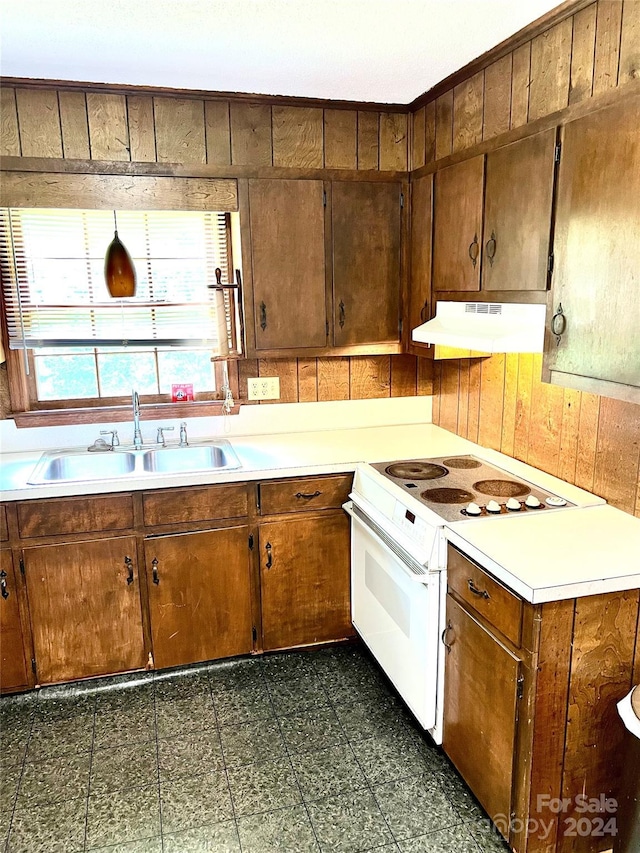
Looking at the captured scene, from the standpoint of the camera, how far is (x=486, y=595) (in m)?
1.77

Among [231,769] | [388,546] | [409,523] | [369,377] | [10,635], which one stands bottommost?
[231,769]

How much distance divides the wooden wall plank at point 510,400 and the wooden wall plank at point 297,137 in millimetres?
1227

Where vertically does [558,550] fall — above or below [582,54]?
below

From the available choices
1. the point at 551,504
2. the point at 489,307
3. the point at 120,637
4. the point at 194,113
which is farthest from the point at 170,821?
the point at 194,113

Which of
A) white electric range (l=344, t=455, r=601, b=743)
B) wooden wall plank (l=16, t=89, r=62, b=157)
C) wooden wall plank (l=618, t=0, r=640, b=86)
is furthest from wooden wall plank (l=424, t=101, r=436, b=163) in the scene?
wooden wall plank (l=16, t=89, r=62, b=157)

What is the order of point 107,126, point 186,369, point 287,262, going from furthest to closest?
point 186,369 → point 287,262 → point 107,126

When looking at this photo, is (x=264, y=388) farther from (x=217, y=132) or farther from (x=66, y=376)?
(x=217, y=132)

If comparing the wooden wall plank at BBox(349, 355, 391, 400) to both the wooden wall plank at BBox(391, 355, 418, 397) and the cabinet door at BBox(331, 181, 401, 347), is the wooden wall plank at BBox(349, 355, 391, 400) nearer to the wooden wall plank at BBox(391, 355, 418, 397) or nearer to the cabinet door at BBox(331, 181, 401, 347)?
the wooden wall plank at BBox(391, 355, 418, 397)

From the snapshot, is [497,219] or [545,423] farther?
[545,423]

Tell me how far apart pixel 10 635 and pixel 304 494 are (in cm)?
128

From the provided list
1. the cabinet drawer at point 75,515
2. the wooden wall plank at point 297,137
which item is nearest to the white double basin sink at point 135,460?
the cabinet drawer at point 75,515

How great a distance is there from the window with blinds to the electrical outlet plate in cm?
21

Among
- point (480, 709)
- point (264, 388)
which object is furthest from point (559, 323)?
point (264, 388)

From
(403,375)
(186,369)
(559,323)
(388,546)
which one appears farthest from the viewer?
(403,375)
